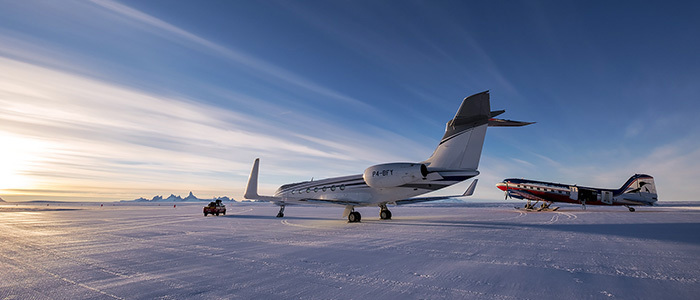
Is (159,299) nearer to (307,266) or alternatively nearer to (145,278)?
(145,278)

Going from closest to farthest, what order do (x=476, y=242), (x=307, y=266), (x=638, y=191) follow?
(x=307, y=266), (x=476, y=242), (x=638, y=191)

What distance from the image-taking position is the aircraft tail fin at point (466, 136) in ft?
46.9

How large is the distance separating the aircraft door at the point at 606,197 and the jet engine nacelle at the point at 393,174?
29.9 metres

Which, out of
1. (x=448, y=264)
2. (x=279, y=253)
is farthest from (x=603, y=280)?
(x=279, y=253)

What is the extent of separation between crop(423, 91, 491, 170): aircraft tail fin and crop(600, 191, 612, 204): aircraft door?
28.8 meters

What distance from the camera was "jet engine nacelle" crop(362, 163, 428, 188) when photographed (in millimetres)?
15570

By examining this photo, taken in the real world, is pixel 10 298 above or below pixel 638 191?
below

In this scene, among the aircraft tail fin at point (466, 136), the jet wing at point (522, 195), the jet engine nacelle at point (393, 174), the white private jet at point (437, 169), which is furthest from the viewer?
the jet wing at point (522, 195)

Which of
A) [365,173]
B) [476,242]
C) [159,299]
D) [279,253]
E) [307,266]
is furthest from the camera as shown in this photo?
[365,173]

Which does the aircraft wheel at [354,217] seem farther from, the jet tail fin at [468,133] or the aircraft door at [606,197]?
the aircraft door at [606,197]

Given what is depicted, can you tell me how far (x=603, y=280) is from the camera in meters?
4.95

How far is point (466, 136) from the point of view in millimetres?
14836

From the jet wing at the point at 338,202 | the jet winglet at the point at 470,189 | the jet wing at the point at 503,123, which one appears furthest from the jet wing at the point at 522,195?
the jet wing at the point at 338,202

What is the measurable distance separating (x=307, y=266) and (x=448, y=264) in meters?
2.69
